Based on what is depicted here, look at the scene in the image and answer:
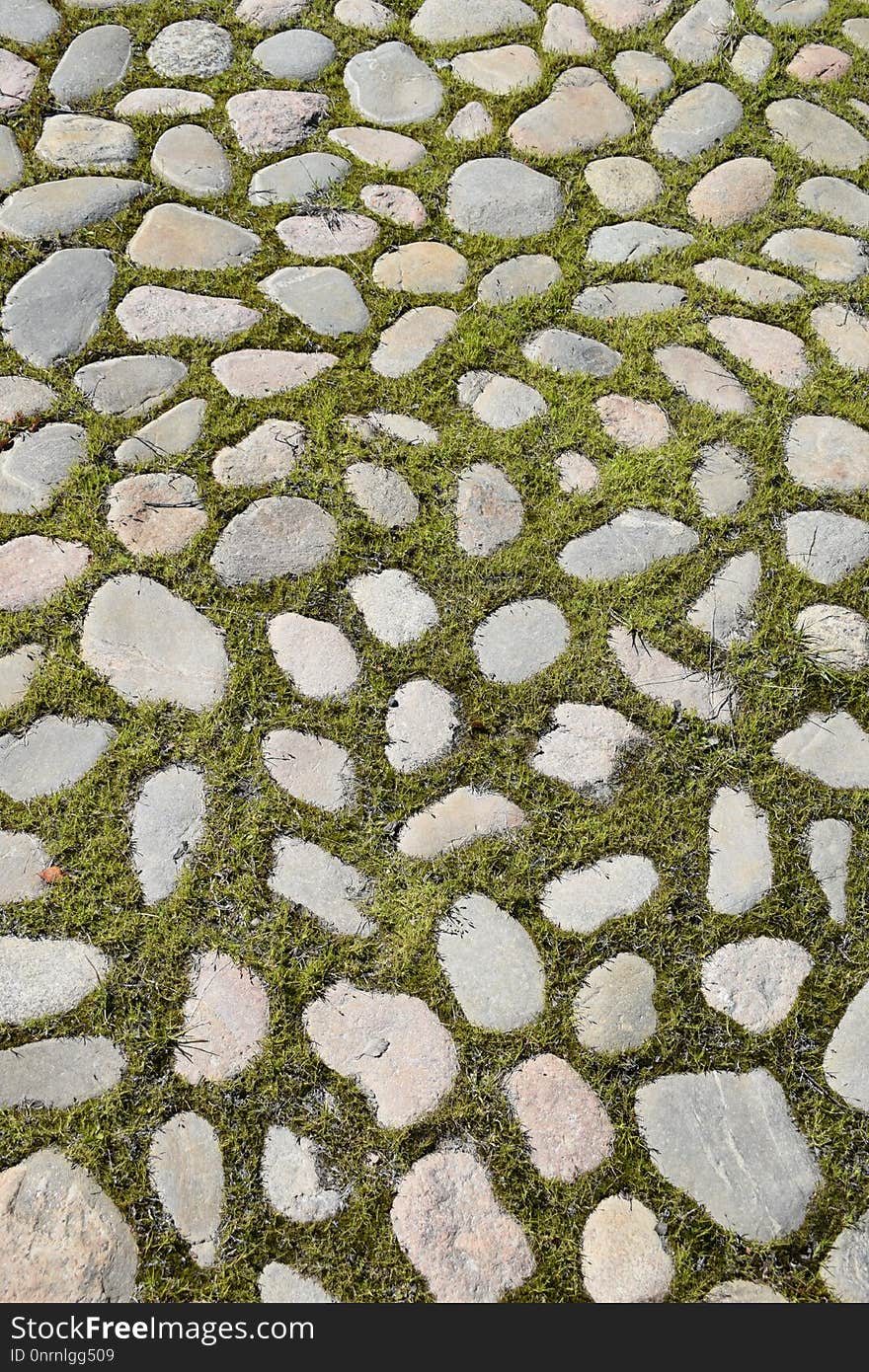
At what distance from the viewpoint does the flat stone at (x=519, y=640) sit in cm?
235

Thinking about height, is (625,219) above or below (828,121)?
below

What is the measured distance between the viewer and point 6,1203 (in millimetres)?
1753

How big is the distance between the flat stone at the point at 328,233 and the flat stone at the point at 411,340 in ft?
0.97

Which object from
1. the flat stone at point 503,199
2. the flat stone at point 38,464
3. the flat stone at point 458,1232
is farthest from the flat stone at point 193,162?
the flat stone at point 458,1232

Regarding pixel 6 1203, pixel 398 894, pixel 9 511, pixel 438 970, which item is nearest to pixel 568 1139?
pixel 438 970

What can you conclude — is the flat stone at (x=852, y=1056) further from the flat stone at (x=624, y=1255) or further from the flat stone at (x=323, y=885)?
the flat stone at (x=323, y=885)

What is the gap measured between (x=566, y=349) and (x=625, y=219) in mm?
567

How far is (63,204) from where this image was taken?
305 centimetres

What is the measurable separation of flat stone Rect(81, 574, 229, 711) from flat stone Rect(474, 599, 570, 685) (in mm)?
549

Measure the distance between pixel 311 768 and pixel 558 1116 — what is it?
79cm

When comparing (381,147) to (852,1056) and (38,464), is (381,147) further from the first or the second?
(852,1056)

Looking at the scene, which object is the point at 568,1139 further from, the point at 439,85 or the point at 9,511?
the point at 439,85

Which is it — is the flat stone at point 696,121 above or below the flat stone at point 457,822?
above


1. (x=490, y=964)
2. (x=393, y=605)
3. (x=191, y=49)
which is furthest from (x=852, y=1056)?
(x=191, y=49)
